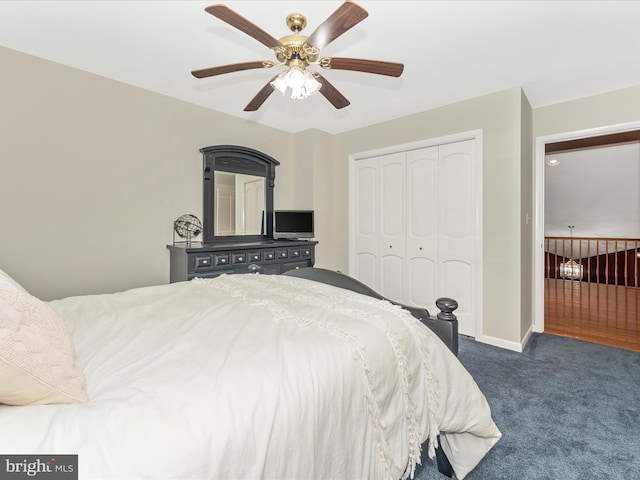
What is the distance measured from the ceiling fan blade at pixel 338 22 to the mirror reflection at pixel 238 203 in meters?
2.33

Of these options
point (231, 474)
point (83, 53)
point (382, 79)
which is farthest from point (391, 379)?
point (83, 53)

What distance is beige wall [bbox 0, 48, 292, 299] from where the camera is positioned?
2.41m

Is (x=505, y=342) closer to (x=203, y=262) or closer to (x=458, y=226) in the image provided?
(x=458, y=226)

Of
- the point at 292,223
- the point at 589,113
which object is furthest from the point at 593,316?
the point at 292,223

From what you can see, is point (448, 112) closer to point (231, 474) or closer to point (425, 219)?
point (425, 219)

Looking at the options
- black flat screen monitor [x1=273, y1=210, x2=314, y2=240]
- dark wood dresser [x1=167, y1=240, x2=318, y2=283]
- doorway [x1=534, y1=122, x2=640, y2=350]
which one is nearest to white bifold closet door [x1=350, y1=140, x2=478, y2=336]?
black flat screen monitor [x1=273, y1=210, x2=314, y2=240]

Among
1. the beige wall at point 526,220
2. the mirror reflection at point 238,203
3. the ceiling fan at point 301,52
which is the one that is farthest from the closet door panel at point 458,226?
the mirror reflection at point 238,203

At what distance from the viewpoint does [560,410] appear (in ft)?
6.46

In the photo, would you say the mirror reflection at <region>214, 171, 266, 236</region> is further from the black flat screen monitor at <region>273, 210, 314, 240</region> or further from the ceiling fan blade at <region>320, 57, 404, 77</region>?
the ceiling fan blade at <region>320, 57, 404, 77</region>

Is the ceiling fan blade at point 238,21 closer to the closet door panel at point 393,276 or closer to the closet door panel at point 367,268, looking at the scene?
the closet door panel at point 393,276

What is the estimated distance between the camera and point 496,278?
311 centimetres

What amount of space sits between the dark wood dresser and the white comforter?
1.28 meters

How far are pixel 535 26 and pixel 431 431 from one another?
2516 millimetres

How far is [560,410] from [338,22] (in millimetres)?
2569
